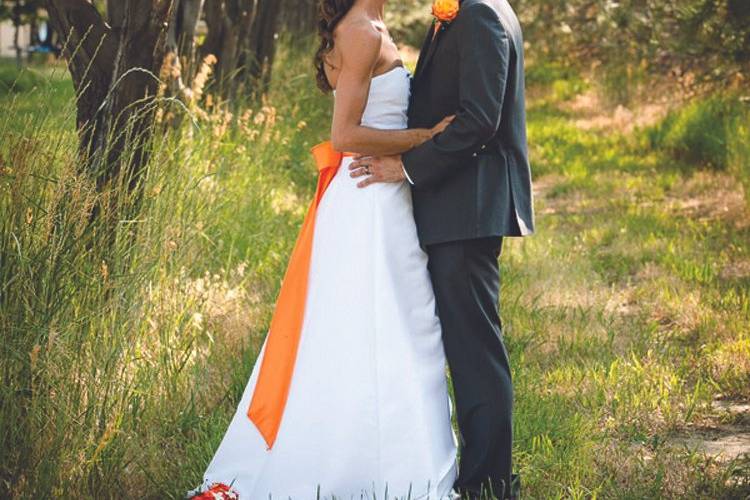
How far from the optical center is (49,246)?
360cm

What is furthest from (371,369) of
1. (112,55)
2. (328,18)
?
(112,55)

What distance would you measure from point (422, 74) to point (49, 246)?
1.34 m

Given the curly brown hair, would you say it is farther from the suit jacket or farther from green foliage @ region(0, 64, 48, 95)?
green foliage @ region(0, 64, 48, 95)

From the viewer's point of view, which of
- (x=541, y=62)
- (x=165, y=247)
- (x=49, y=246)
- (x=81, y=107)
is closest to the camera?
(x=49, y=246)

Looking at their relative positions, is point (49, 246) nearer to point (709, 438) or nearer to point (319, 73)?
point (319, 73)

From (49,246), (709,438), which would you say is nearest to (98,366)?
(49,246)

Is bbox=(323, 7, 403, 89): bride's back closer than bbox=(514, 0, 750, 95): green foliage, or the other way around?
bbox=(323, 7, 403, 89): bride's back

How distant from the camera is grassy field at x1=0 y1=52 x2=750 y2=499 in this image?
140 inches

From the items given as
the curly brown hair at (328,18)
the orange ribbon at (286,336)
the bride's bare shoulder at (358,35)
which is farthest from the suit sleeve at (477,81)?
the orange ribbon at (286,336)

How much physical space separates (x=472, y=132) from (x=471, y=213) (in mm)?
271

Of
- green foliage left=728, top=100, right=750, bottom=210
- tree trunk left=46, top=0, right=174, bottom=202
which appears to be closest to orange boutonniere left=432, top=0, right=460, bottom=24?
tree trunk left=46, top=0, right=174, bottom=202

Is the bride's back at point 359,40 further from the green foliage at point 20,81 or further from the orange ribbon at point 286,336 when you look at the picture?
the green foliage at point 20,81

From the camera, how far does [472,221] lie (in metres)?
3.67

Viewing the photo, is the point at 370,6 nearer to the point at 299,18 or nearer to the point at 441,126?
the point at 441,126
